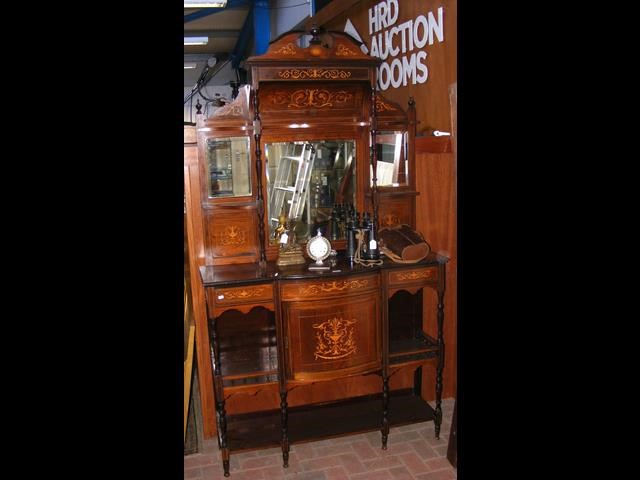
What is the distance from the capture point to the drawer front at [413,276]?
330 cm

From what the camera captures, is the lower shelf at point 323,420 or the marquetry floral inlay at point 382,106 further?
the marquetry floral inlay at point 382,106

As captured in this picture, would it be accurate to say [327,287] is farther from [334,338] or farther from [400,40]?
[400,40]

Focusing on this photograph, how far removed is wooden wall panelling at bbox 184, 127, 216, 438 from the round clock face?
0.66 meters

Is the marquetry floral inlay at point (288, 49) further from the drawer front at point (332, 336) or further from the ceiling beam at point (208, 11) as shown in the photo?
the ceiling beam at point (208, 11)

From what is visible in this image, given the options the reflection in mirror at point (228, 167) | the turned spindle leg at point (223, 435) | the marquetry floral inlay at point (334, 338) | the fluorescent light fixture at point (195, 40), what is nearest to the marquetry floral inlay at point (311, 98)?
the reflection in mirror at point (228, 167)

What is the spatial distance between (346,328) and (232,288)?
0.69m

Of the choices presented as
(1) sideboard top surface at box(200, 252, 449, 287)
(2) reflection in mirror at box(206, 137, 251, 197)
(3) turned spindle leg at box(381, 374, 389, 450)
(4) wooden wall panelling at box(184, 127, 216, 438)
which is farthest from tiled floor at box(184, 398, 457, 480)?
(2) reflection in mirror at box(206, 137, 251, 197)

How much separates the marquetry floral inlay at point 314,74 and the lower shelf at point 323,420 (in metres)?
2.08

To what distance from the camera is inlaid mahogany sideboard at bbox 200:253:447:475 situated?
10.2ft

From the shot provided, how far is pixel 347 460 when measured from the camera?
3.41 metres
